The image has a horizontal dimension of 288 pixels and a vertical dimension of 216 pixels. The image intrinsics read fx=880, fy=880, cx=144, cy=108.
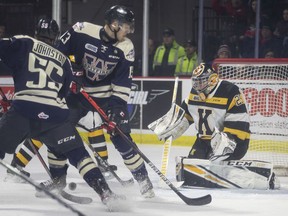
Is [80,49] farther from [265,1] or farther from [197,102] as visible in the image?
[265,1]

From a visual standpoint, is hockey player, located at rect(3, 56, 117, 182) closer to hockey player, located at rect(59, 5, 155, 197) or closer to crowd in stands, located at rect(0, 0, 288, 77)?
hockey player, located at rect(59, 5, 155, 197)

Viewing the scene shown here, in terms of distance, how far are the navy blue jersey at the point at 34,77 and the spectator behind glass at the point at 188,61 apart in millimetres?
4555

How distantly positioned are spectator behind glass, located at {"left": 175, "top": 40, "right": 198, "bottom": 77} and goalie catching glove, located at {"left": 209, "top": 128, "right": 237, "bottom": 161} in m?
3.47

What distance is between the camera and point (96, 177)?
4.36m

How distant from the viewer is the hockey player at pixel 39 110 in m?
4.30

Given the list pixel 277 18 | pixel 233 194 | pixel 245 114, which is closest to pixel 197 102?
pixel 245 114

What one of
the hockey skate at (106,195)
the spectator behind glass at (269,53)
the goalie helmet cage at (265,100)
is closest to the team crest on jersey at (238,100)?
the goalie helmet cage at (265,100)

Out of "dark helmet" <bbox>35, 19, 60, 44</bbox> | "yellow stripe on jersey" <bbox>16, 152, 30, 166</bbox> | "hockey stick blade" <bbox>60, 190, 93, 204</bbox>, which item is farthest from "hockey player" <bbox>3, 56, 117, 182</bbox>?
"dark helmet" <bbox>35, 19, 60, 44</bbox>

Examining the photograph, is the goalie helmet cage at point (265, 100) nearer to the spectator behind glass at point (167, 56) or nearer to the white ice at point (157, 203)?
the white ice at point (157, 203)

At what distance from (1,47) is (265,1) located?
5.72 m

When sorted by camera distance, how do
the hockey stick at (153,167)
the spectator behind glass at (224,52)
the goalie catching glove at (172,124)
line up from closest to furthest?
the hockey stick at (153,167), the goalie catching glove at (172,124), the spectator behind glass at (224,52)

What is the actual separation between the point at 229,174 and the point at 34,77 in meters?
1.61

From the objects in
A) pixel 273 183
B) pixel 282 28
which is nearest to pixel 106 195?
pixel 273 183

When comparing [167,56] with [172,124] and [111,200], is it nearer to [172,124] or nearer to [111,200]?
[172,124]
